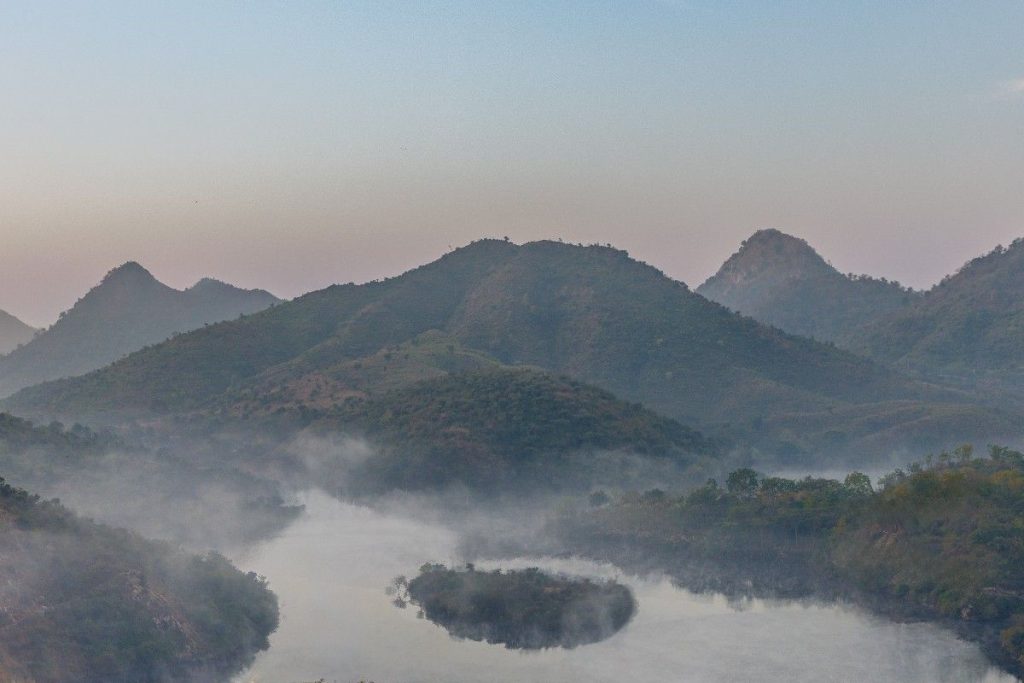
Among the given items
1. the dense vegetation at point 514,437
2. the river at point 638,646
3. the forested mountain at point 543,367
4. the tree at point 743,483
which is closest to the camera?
the river at point 638,646

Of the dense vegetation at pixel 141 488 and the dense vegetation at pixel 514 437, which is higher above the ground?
the dense vegetation at pixel 514 437

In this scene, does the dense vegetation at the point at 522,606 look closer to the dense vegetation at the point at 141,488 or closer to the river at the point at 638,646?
the river at the point at 638,646

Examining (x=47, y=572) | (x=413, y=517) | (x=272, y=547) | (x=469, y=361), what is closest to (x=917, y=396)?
(x=469, y=361)

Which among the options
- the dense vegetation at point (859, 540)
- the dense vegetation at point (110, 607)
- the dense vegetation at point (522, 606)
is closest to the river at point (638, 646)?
the dense vegetation at point (522, 606)

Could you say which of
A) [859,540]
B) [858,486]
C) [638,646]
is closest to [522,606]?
[638,646]

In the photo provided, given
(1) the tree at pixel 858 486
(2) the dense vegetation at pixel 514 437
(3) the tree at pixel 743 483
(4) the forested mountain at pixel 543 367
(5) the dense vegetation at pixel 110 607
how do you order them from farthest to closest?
(4) the forested mountain at pixel 543 367, (2) the dense vegetation at pixel 514 437, (3) the tree at pixel 743 483, (1) the tree at pixel 858 486, (5) the dense vegetation at pixel 110 607

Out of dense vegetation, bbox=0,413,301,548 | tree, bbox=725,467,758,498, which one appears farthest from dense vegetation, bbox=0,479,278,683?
tree, bbox=725,467,758,498

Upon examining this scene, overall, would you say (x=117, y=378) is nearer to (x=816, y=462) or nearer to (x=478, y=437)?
(x=478, y=437)
